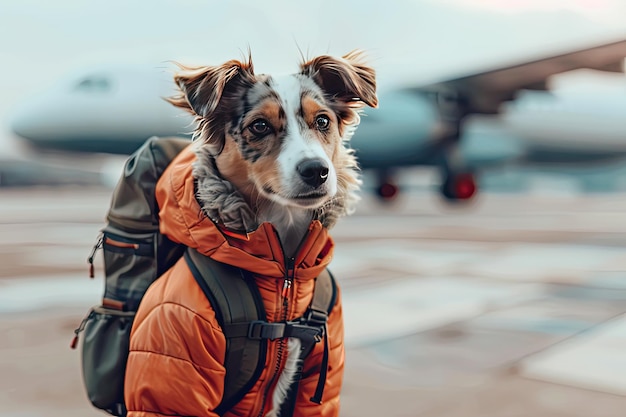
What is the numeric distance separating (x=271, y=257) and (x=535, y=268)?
522 centimetres

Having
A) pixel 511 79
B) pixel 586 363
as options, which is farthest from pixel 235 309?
pixel 511 79

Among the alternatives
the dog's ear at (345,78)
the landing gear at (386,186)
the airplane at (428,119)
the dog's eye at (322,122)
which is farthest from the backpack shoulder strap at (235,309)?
the landing gear at (386,186)

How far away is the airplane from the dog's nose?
9.93 metres

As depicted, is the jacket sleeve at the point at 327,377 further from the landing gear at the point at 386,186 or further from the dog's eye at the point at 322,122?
the landing gear at the point at 386,186

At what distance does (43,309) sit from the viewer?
4293mm

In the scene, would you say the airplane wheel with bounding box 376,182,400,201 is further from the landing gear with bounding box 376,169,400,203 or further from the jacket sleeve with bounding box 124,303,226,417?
the jacket sleeve with bounding box 124,303,226,417

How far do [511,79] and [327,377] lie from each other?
42.1ft

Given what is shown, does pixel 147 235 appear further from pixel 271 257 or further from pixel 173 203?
pixel 271 257

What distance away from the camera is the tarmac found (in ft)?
9.02

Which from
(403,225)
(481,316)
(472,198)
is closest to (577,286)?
(481,316)

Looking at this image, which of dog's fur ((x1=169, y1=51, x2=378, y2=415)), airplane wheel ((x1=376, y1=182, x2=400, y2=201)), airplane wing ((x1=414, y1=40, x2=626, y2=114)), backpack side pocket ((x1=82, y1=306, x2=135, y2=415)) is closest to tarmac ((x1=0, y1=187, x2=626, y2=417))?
backpack side pocket ((x1=82, y1=306, x2=135, y2=415))

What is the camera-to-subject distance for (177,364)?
152 centimetres

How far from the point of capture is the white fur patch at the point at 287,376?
1667 mm

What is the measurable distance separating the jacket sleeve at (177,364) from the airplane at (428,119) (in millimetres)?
9861
